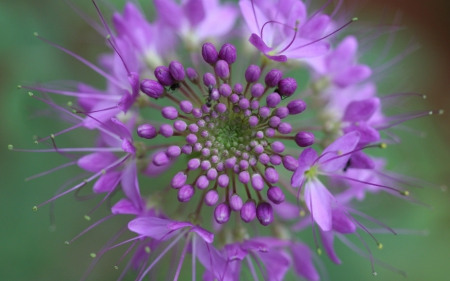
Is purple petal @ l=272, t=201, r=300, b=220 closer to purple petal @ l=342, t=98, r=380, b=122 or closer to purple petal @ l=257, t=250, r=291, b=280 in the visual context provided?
purple petal @ l=257, t=250, r=291, b=280

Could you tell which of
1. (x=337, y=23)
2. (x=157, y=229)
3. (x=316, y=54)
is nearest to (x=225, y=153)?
(x=157, y=229)

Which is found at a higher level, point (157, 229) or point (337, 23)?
point (337, 23)

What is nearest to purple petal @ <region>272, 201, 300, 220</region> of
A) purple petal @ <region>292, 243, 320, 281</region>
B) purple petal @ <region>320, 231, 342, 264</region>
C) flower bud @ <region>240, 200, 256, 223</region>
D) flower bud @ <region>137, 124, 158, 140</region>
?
purple petal @ <region>292, 243, 320, 281</region>

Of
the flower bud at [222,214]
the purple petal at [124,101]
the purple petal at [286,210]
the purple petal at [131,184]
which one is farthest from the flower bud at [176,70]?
the purple petal at [286,210]

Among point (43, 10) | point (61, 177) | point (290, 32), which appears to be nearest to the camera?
point (290, 32)

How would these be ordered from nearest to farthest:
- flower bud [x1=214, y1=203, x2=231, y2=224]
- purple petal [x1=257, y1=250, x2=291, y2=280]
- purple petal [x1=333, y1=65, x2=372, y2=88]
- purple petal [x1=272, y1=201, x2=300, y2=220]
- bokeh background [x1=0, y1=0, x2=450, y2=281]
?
flower bud [x1=214, y1=203, x2=231, y2=224], purple petal [x1=257, y1=250, x2=291, y2=280], purple petal [x1=333, y1=65, x2=372, y2=88], purple petal [x1=272, y1=201, x2=300, y2=220], bokeh background [x1=0, y1=0, x2=450, y2=281]

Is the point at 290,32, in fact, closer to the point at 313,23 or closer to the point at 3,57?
the point at 313,23
